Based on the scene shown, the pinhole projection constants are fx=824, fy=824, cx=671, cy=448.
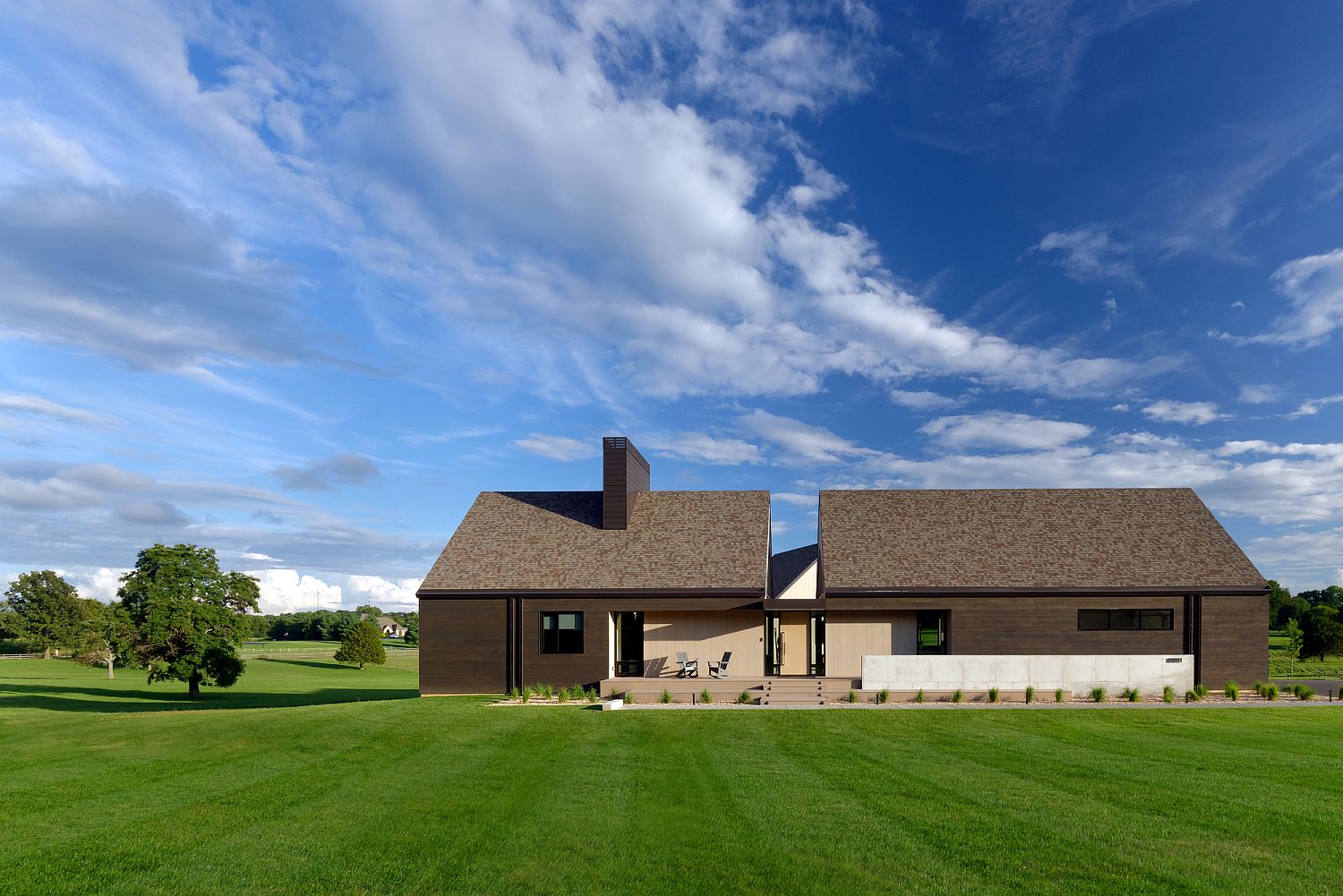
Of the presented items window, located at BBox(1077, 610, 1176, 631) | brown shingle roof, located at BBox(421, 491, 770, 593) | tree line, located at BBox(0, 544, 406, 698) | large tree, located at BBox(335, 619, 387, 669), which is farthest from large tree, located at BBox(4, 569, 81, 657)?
window, located at BBox(1077, 610, 1176, 631)

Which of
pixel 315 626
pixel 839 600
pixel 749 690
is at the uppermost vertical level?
pixel 839 600

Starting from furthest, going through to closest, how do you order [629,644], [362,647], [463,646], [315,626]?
[315,626], [362,647], [629,644], [463,646]

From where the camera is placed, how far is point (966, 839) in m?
8.63

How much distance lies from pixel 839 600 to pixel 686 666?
5.07 metres

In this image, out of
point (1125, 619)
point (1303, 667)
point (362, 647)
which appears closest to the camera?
point (1125, 619)

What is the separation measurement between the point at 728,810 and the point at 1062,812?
3.92 m

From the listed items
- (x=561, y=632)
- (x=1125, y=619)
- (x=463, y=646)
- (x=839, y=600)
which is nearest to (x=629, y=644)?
(x=561, y=632)

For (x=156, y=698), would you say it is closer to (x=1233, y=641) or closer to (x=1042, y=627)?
(x=1042, y=627)

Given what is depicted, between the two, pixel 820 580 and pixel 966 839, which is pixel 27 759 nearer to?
pixel 966 839

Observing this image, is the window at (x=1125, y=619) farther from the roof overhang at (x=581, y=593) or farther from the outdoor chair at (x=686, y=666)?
the outdoor chair at (x=686, y=666)

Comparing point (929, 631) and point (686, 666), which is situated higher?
point (929, 631)

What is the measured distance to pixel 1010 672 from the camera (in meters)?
21.9

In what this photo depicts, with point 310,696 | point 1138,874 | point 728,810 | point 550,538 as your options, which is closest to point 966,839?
point 1138,874

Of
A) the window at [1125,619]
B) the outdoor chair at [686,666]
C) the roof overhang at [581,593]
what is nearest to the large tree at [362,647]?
the roof overhang at [581,593]
